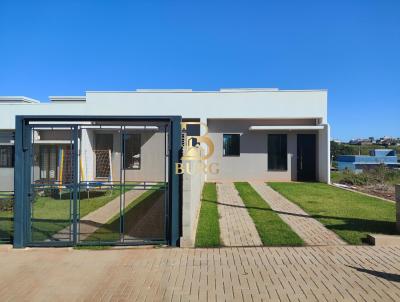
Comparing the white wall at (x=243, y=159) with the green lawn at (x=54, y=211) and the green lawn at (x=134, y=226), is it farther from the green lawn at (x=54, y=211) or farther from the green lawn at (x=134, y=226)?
the green lawn at (x=134, y=226)

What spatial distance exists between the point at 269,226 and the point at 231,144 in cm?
1297

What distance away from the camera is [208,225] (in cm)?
935

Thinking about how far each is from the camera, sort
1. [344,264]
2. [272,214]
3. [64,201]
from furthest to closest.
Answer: [64,201], [272,214], [344,264]

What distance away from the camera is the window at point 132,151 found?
18.2 metres

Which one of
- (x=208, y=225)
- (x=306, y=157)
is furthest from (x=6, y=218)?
(x=306, y=157)

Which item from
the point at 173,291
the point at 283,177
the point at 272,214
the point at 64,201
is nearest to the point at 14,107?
the point at 64,201

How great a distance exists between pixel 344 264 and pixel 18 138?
6445 mm

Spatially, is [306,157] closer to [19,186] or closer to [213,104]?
[213,104]

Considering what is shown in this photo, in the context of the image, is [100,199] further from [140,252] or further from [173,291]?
[173,291]

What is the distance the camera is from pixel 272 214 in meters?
10.8

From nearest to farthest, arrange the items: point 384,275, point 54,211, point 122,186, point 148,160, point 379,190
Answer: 1. point 384,275
2. point 122,186
3. point 54,211
4. point 379,190
5. point 148,160

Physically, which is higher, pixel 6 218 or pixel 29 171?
pixel 29 171

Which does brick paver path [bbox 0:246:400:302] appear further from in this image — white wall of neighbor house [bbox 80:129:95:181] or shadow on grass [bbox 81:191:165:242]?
white wall of neighbor house [bbox 80:129:95:181]

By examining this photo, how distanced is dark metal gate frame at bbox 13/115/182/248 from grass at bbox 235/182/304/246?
1917 millimetres
